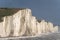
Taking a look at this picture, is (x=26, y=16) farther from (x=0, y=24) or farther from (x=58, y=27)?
(x=58, y=27)

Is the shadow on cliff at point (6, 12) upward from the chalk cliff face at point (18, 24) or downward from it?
upward

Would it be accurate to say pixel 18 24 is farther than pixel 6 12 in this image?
No

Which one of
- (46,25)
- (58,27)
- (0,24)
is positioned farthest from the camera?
(58,27)

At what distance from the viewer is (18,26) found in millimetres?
74875

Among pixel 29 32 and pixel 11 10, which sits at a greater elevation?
pixel 11 10

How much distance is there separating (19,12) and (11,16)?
13.8 feet

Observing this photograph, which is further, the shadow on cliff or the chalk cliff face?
the shadow on cliff

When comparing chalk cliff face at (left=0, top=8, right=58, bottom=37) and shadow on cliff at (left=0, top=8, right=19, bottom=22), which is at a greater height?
shadow on cliff at (left=0, top=8, right=19, bottom=22)

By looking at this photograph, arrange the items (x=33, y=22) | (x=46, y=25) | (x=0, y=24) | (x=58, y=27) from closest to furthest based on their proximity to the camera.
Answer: (x=0, y=24) < (x=33, y=22) < (x=46, y=25) < (x=58, y=27)

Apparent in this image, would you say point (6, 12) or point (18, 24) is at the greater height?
point (6, 12)

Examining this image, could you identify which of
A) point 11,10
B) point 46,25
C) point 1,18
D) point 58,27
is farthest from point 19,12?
point 58,27

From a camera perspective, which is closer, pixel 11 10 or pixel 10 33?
pixel 10 33

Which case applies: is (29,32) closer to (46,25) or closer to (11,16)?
(11,16)

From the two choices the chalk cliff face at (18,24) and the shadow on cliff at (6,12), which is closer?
the chalk cliff face at (18,24)
